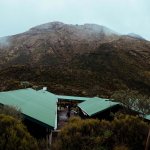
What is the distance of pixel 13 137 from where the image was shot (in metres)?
15.8

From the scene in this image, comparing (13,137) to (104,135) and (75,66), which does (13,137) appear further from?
(75,66)

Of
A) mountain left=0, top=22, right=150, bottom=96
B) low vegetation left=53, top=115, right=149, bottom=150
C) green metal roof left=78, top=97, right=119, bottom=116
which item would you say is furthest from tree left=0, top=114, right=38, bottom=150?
mountain left=0, top=22, right=150, bottom=96

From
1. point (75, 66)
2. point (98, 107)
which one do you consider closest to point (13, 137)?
point (98, 107)

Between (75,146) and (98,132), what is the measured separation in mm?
1797

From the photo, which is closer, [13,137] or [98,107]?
[13,137]

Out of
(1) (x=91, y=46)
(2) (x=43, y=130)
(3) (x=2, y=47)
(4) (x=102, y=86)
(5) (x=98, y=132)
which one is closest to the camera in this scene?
(5) (x=98, y=132)

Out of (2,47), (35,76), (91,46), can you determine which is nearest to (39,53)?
(91,46)

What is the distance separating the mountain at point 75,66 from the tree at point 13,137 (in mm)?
45822

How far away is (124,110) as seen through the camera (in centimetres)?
2825

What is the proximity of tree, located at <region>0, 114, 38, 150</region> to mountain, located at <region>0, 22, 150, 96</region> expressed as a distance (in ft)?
150

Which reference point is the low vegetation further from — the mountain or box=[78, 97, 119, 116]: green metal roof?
the mountain

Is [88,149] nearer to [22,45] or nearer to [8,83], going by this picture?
[8,83]

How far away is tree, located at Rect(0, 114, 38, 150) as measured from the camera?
15609 mm

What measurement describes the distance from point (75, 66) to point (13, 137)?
277 ft
